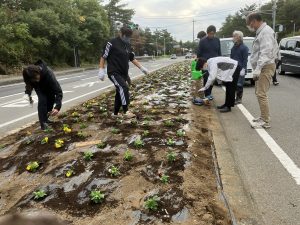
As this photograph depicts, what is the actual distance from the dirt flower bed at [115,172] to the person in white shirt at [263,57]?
1.16 metres

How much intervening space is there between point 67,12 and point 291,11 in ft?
141

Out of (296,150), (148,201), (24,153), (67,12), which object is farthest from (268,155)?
(67,12)

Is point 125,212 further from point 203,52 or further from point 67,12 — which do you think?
point 67,12

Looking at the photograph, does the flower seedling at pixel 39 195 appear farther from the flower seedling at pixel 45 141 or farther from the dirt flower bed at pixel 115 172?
the flower seedling at pixel 45 141

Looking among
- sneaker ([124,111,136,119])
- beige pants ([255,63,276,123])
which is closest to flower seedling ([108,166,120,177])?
sneaker ([124,111,136,119])

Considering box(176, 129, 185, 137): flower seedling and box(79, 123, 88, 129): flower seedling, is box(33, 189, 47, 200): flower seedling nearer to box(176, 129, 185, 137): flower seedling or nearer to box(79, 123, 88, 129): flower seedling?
box(176, 129, 185, 137): flower seedling

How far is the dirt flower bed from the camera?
347 cm

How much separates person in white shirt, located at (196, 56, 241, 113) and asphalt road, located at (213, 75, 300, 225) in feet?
1.30

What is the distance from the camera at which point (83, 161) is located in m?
4.92

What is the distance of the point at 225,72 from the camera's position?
27.5ft

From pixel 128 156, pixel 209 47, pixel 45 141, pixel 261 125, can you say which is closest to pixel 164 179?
pixel 128 156

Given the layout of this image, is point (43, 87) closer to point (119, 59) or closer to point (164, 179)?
point (119, 59)

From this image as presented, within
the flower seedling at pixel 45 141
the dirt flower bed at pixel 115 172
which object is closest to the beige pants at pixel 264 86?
the dirt flower bed at pixel 115 172

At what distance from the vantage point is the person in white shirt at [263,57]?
6629mm
